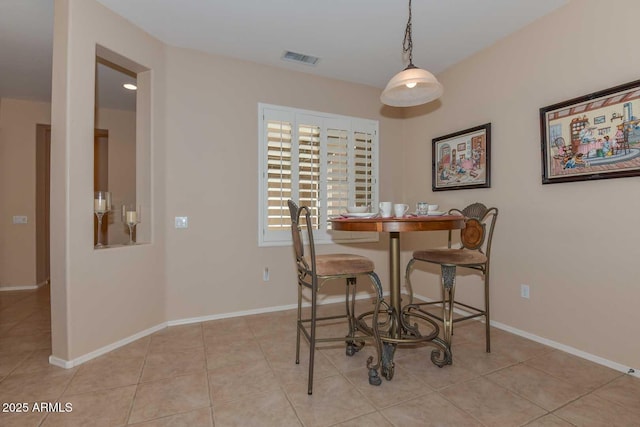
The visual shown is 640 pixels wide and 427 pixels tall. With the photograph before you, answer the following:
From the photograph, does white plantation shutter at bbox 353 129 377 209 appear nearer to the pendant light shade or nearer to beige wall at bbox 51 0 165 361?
the pendant light shade

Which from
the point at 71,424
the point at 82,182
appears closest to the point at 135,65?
the point at 82,182

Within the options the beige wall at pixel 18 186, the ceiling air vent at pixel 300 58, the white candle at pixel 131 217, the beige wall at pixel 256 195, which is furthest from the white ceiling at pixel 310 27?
the white candle at pixel 131 217

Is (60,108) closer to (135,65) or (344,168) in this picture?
(135,65)

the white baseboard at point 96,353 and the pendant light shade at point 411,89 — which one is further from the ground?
the pendant light shade at point 411,89

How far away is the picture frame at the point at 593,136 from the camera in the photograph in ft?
6.50

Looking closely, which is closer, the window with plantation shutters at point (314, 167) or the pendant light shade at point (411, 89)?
the pendant light shade at point (411, 89)

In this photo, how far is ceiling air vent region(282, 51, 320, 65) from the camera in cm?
312

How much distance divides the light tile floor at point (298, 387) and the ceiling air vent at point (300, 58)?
108 inches

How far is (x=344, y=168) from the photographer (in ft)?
12.0

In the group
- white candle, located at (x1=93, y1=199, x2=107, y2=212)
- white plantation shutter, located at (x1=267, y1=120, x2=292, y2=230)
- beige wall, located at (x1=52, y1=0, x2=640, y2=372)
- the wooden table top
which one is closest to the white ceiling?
beige wall, located at (x1=52, y1=0, x2=640, y2=372)

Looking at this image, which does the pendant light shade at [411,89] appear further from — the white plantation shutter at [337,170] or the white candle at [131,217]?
the white candle at [131,217]

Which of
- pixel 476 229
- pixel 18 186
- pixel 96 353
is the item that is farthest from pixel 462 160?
pixel 18 186

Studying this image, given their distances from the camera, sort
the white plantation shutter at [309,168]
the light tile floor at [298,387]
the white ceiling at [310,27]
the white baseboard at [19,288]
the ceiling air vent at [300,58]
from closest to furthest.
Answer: the light tile floor at [298,387], the white ceiling at [310,27], the ceiling air vent at [300,58], the white plantation shutter at [309,168], the white baseboard at [19,288]

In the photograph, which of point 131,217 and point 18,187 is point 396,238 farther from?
point 18,187
